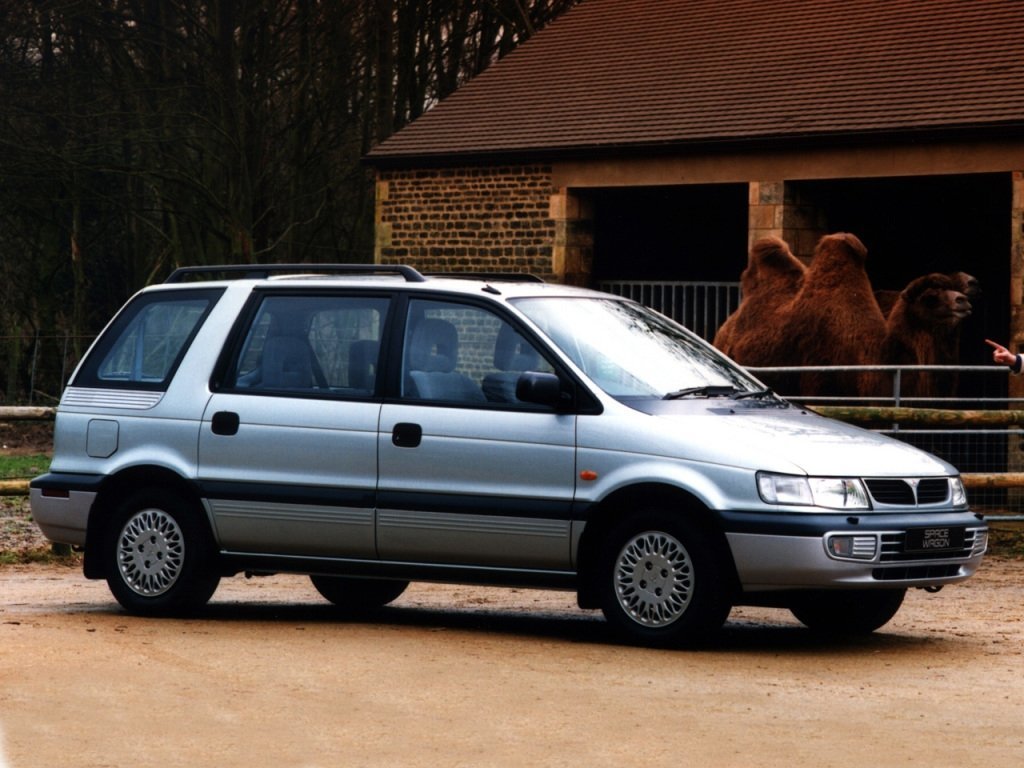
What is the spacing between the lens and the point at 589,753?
6.62 meters

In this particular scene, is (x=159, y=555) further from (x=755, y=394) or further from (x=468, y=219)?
(x=468, y=219)

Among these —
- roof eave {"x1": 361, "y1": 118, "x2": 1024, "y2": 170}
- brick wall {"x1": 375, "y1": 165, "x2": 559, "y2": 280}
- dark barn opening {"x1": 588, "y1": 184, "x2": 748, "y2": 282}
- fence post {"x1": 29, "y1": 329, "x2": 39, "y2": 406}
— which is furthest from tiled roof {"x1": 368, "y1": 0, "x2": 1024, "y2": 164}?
fence post {"x1": 29, "y1": 329, "x2": 39, "y2": 406}

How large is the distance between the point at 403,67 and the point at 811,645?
81.3 feet

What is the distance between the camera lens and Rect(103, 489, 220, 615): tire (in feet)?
33.6

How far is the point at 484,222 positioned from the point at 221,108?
5.29 metres

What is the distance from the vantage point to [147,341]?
35.2 feet

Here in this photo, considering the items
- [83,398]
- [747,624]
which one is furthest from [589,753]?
[83,398]

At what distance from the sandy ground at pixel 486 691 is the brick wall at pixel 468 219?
16134 mm

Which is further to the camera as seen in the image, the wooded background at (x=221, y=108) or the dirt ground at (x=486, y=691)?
the wooded background at (x=221, y=108)

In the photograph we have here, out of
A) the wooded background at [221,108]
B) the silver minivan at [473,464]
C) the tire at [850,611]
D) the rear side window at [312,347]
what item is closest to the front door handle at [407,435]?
the silver minivan at [473,464]

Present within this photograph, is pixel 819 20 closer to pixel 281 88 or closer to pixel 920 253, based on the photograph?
pixel 920 253

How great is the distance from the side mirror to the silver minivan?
0.02m

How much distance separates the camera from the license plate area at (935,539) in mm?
9070

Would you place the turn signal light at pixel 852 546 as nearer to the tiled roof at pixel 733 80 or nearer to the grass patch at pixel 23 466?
the tiled roof at pixel 733 80
